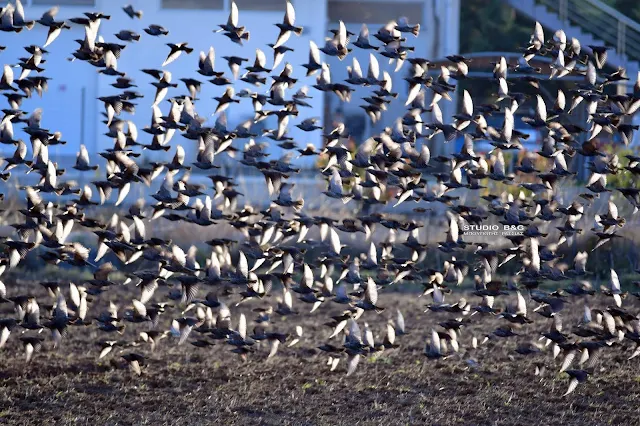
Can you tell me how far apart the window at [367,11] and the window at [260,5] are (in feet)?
5.13

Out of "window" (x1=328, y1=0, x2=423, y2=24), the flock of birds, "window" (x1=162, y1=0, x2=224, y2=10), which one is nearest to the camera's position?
the flock of birds

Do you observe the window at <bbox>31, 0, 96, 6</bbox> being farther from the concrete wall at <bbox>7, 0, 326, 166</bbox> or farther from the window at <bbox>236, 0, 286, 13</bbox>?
the window at <bbox>236, 0, 286, 13</bbox>

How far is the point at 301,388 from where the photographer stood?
738cm

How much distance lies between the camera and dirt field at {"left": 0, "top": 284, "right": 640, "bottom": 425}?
6723 mm

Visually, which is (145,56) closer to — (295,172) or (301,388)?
(301,388)

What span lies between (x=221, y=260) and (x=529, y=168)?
219cm

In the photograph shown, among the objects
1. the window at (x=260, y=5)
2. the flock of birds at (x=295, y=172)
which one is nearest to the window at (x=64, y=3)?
the window at (x=260, y=5)

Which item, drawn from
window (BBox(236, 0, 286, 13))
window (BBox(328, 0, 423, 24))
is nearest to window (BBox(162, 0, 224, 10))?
window (BBox(236, 0, 286, 13))

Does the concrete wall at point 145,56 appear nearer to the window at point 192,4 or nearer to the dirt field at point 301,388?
the window at point 192,4

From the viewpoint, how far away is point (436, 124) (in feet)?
22.1

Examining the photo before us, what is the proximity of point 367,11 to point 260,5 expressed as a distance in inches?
100

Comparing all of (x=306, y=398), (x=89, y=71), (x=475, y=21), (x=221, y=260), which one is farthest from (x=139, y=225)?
(x=475, y=21)

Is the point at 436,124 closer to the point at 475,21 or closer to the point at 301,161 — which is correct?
the point at 301,161

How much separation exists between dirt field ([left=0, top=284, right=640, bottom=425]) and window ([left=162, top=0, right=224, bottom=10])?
467 inches
